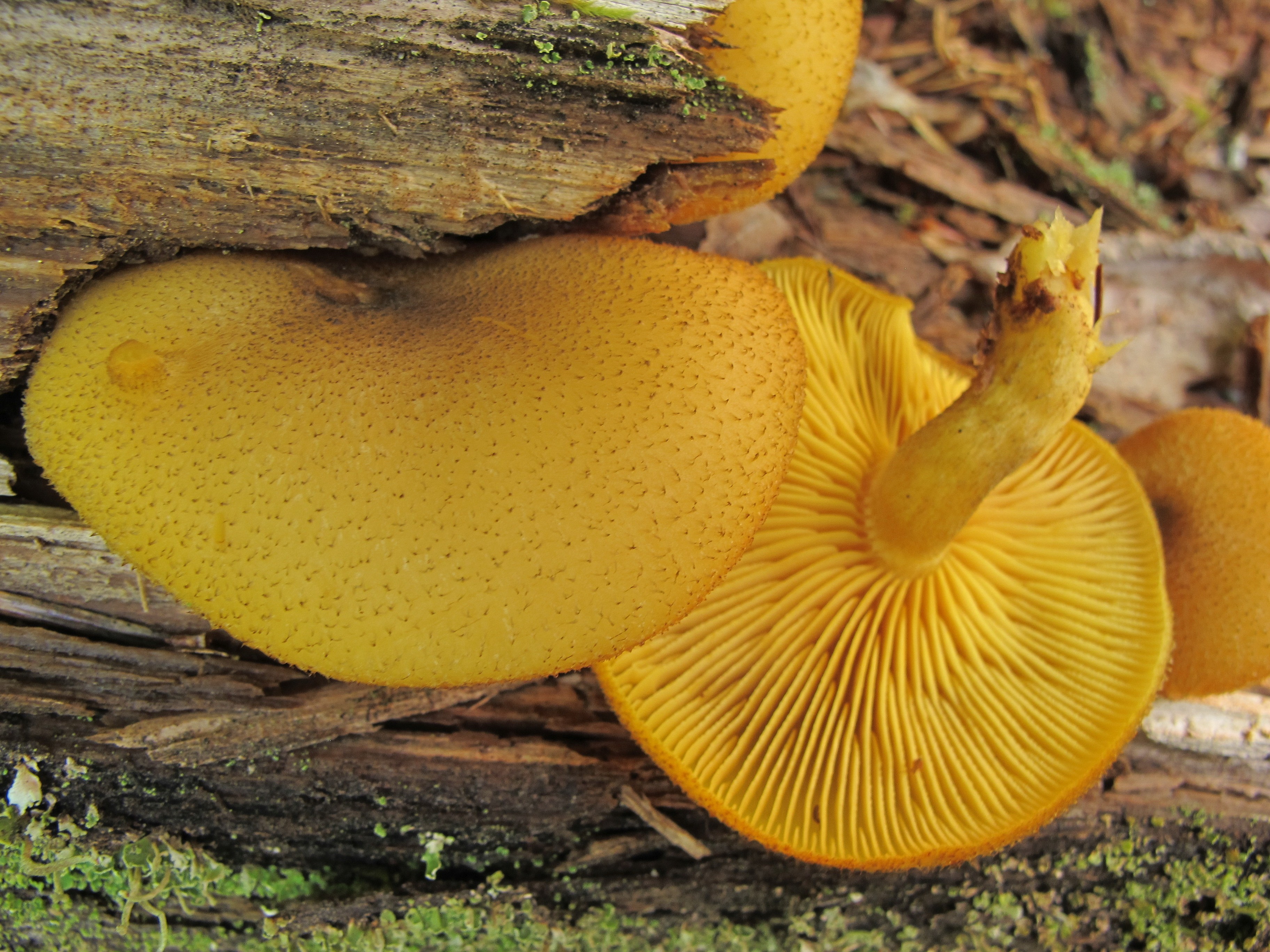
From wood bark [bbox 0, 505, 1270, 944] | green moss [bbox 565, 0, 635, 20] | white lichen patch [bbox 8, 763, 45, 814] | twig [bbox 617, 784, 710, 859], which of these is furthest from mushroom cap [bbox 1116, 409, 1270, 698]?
white lichen patch [bbox 8, 763, 45, 814]

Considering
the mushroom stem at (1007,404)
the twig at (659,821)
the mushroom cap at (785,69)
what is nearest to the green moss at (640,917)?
the twig at (659,821)

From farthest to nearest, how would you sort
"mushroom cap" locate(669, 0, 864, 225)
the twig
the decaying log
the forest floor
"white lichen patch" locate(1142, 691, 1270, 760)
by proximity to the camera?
"white lichen patch" locate(1142, 691, 1270, 760) < the twig < the forest floor < "mushroom cap" locate(669, 0, 864, 225) < the decaying log

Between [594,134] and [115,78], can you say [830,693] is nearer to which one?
[594,134]

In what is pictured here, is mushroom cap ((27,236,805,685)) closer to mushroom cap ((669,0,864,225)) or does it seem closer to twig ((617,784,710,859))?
mushroom cap ((669,0,864,225))

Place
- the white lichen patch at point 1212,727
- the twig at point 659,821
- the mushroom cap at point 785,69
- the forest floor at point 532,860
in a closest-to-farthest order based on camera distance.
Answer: the mushroom cap at point 785,69, the forest floor at point 532,860, the twig at point 659,821, the white lichen patch at point 1212,727

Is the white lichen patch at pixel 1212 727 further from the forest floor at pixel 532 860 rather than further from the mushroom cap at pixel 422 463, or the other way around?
the mushroom cap at pixel 422 463

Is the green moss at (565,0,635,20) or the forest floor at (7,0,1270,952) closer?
the green moss at (565,0,635,20)
